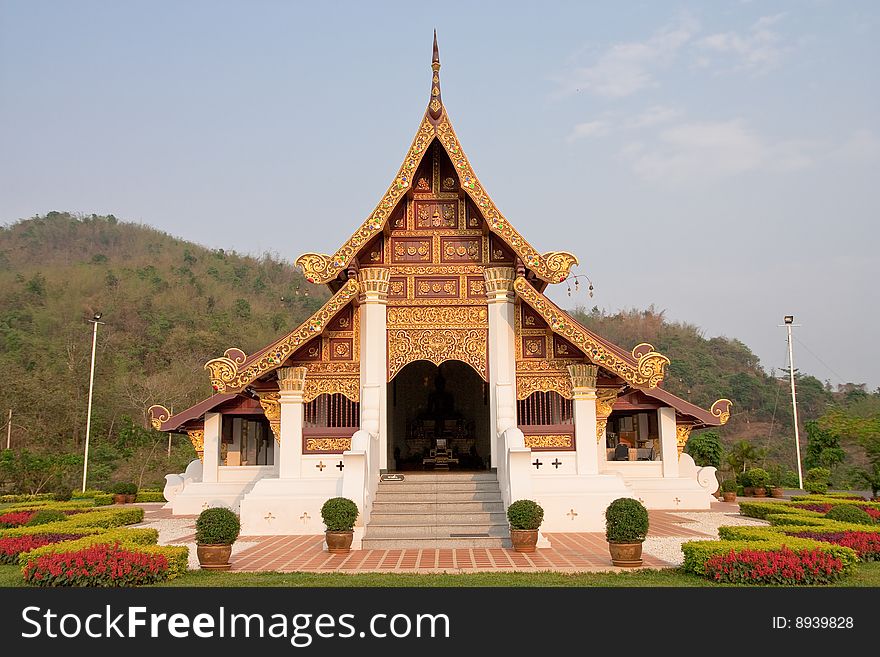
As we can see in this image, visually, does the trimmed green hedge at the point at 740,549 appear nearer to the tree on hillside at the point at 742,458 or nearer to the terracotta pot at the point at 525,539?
the terracotta pot at the point at 525,539

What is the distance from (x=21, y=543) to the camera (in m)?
8.08

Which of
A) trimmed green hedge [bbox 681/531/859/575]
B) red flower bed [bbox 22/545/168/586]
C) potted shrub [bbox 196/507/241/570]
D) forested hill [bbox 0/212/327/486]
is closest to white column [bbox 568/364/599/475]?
trimmed green hedge [bbox 681/531/859/575]

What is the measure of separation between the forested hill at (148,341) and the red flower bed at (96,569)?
1474 cm

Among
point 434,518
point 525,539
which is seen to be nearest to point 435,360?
point 434,518

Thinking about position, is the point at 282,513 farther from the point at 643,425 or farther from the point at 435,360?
the point at 643,425

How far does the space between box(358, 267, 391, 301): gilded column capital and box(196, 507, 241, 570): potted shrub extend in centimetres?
484

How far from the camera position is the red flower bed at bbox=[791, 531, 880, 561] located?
24.8ft

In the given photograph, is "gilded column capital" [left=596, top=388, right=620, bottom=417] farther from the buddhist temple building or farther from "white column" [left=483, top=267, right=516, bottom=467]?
"white column" [left=483, top=267, right=516, bottom=467]

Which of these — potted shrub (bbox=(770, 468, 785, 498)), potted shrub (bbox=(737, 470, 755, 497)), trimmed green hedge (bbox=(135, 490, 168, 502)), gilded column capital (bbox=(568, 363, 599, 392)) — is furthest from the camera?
trimmed green hedge (bbox=(135, 490, 168, 502))

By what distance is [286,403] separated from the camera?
11.2 m

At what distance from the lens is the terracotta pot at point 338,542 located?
27.1ft

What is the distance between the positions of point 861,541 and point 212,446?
→ 10514mm
